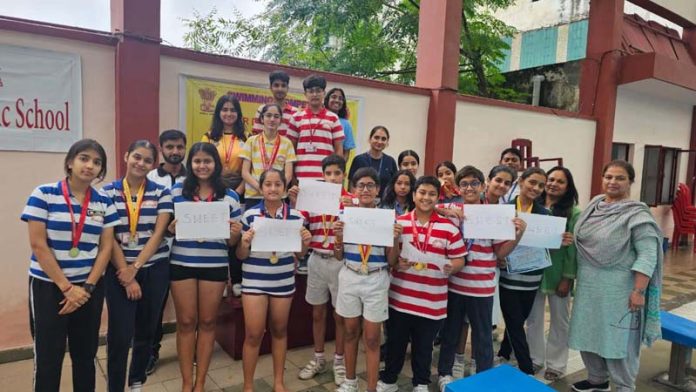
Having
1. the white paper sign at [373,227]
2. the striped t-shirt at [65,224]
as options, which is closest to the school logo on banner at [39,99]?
the striped t-shirt at [65,224]

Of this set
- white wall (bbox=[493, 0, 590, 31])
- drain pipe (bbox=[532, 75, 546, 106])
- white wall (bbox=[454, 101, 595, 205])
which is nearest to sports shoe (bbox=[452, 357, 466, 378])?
white wall (bbox=[454, 101, 595, 205])

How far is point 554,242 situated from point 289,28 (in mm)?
10150

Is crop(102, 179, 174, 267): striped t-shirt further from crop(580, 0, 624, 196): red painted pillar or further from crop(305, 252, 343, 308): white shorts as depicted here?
crop(580, 0, 624, 196): red painted pillar

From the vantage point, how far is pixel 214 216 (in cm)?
271

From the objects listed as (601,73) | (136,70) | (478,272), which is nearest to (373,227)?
(478,272)

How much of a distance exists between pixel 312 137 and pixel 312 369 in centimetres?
188

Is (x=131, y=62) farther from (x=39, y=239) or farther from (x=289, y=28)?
(x=289, y=28)

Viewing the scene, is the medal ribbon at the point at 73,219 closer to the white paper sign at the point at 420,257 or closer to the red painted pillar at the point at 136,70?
the red painted pillar at the point at 136,70

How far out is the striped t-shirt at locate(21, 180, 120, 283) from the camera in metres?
2.29

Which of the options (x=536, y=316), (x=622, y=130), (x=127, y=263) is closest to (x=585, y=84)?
(x=622, y=130)

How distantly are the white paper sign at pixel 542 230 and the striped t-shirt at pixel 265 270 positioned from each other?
61.6 inches

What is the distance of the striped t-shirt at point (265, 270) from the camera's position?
9.53 ft

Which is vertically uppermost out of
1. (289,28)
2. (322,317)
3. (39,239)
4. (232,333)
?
(289,28)

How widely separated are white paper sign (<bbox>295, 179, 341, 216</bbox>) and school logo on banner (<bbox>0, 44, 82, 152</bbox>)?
85.0 inches
